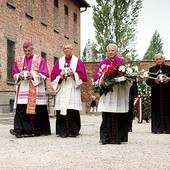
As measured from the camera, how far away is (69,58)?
13812 millimetres

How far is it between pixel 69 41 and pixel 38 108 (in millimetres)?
24446

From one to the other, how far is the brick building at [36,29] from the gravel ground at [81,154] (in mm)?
13845

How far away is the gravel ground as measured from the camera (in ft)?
26.0

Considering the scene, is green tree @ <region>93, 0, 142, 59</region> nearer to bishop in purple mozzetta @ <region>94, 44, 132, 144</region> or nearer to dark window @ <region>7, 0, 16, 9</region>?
dark window @ <region>7, 0, 16, 9</region>

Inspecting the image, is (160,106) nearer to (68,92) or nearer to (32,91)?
(68,92)

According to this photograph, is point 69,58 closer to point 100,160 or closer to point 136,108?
point 100,160

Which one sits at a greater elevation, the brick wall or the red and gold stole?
the brick wall

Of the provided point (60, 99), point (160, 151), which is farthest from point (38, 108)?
point (160, 151)

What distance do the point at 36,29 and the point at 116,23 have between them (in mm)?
15941

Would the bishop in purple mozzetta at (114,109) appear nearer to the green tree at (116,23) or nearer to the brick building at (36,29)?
the brick building at (36,29)

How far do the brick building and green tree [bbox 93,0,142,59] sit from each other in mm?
4692

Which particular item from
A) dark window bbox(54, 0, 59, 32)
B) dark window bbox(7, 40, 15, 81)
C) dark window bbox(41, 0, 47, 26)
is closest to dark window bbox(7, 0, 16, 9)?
dark window bbox(7, 40, 15, 81)

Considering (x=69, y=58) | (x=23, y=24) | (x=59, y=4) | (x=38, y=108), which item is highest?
(x=59, y=4)

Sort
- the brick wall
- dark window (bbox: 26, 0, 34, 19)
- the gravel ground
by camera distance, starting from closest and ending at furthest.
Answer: the gravel ground
the brick wall
dark window (bbox: 26, 0, 34, 19)
